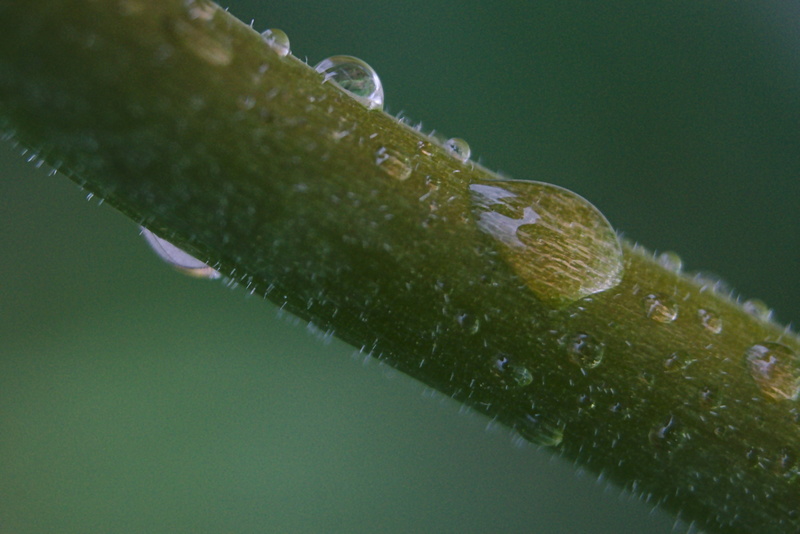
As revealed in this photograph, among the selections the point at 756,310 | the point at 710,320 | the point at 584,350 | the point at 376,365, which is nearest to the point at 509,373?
the point at 584,350

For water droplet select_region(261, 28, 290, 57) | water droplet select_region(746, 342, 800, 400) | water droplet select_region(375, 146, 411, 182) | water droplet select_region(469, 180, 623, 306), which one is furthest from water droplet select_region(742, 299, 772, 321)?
water droplet select_region(261, 28, 290, 57)

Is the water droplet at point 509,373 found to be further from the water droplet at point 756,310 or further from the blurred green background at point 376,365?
the blurred green background at point 376,365

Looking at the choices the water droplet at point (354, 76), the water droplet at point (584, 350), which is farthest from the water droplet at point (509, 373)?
the water droplet at point (354, 76)

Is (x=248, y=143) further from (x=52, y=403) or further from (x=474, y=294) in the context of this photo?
(x=52, y=403)

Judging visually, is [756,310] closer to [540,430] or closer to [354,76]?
[540,430]

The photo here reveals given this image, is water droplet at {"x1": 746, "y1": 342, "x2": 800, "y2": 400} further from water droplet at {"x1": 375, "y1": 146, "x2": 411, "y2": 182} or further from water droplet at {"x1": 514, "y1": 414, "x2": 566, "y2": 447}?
water droplet at {"x1": 375, "y1": 146, "x2": 411, "y2": 182}
